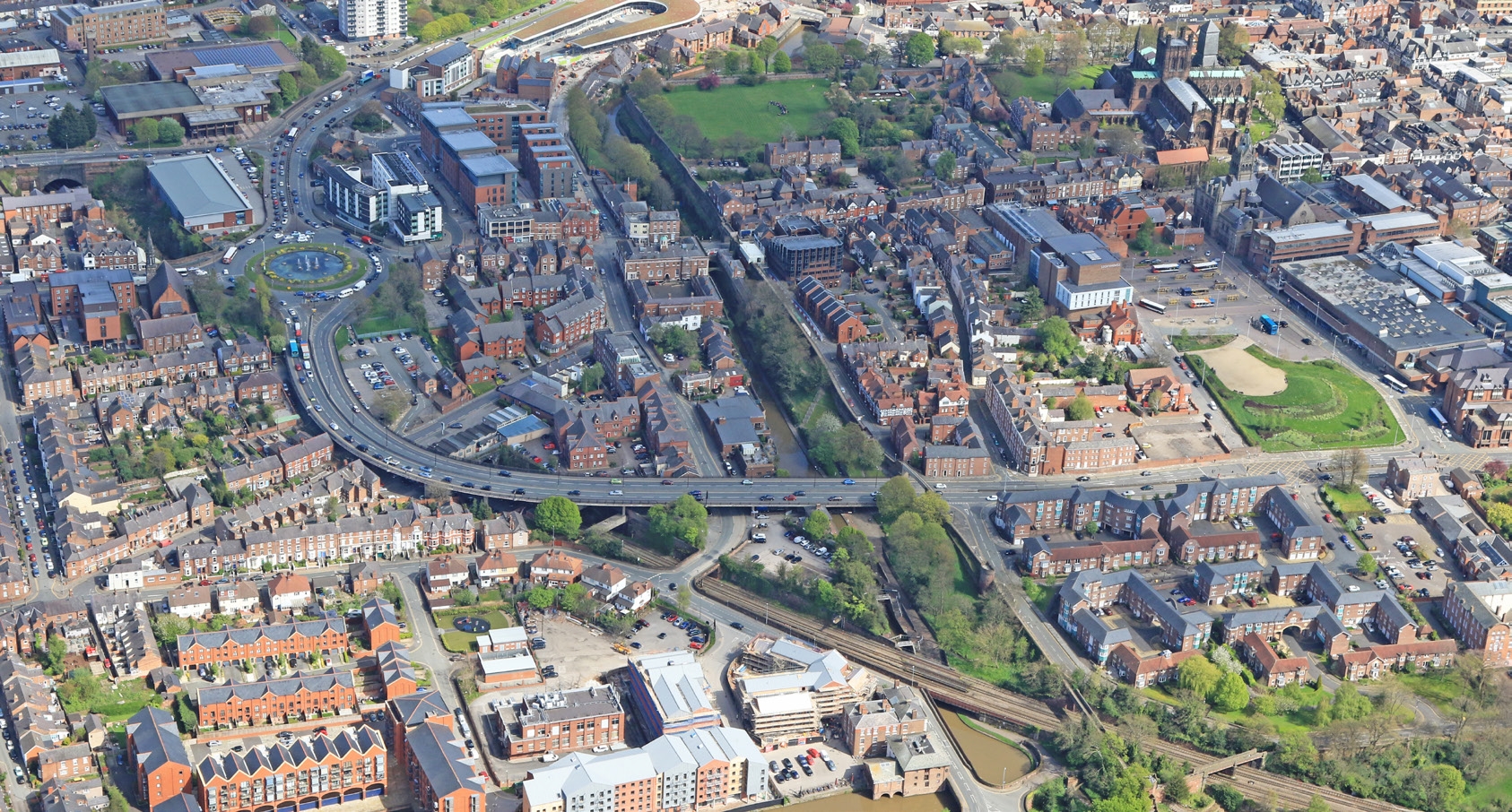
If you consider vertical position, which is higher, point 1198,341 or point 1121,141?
point 1121,141

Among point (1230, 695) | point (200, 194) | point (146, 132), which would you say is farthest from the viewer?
point (146, 132)

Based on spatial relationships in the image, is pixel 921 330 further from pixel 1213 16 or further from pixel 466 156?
pixel 1213 16

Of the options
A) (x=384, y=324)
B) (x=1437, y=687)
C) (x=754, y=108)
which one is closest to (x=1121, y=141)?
(x=754, y=108)

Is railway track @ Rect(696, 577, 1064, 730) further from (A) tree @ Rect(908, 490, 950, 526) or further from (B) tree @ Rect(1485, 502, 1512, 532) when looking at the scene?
(B) tree @ Rect(1485, 502, 1512, 532)

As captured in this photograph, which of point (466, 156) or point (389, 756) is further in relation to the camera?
point (466, 156)

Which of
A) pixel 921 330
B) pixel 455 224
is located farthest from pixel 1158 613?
pixel 455 224

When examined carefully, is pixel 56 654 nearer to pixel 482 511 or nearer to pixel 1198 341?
pixel 482 511
